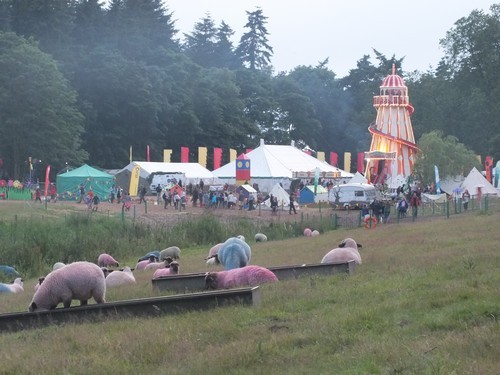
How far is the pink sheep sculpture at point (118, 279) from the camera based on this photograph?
19.8 meters

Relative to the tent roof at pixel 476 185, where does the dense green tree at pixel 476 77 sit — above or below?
above

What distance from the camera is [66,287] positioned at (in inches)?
551

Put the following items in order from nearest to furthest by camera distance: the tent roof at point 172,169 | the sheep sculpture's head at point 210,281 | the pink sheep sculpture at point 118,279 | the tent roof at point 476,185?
the sheep sculpture's head at point 210,281
the pink sheep sculpture at point 118,279
the tent roof at point 476,185
the tent roof at point 172,169

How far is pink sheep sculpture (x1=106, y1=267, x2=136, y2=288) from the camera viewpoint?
19.8 metres

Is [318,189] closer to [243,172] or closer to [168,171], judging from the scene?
[243,172]

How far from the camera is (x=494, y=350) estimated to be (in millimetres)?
8773

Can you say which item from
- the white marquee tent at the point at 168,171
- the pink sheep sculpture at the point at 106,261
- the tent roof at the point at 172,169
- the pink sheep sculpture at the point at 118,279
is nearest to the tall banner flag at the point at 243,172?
the white marquee tent at the point at 168,171

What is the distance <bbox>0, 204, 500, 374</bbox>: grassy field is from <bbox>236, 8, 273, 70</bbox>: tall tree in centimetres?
11543

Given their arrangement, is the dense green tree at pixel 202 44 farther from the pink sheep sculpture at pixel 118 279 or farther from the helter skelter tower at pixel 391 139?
the pink sheep sculpture at pixel 118 279

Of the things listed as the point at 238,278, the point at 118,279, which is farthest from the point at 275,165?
the point at 238,278

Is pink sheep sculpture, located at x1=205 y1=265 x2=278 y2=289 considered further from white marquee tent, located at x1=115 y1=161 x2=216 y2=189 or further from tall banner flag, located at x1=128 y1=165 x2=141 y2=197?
white marquee tent, located at x1=115 y1=161 x2=216 y2=189

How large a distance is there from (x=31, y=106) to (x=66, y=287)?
62303mm

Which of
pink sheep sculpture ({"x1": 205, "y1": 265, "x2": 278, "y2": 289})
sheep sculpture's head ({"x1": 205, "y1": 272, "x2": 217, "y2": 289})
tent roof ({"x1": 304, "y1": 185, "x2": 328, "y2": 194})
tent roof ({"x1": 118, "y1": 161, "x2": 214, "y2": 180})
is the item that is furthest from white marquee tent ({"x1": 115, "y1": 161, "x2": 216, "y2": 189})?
sheep sculpture's head ({"x1": 205, "y1": 272, "x2": 217, "y2": 289})

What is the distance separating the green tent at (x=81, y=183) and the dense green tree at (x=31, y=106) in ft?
44.1
